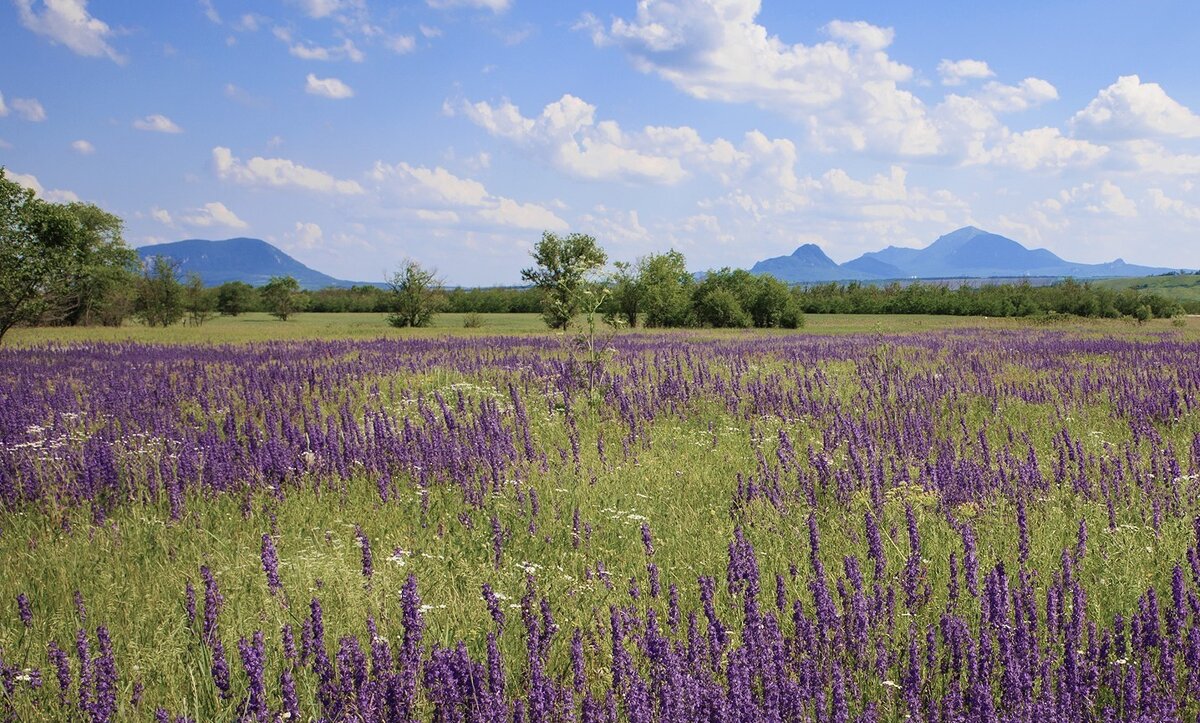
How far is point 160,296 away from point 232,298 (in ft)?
139

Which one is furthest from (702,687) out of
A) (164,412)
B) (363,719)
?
(164,412)

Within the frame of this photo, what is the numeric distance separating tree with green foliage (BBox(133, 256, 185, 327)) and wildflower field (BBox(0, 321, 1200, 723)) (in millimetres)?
57622

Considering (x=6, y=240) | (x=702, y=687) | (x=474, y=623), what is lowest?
(x=474, y=623)

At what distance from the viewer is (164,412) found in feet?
27.8

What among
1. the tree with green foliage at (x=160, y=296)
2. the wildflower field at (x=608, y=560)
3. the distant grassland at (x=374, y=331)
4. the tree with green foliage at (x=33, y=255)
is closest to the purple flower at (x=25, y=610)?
the wildflower field at (x=608, y=560)

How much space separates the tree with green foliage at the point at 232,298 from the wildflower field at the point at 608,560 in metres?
99.7

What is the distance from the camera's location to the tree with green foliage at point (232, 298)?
9888 centimetres

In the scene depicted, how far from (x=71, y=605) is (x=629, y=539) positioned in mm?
3048

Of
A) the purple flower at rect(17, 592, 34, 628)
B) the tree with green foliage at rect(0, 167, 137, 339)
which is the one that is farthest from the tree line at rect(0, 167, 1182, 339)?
the purple flower at rect(17, 592, 34, 628)

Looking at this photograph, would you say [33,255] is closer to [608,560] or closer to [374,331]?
[374,331]

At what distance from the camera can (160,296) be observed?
195 feet

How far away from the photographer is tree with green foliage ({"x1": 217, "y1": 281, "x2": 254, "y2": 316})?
9888 cm

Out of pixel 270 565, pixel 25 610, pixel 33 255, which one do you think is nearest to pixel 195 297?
pixel 33 255

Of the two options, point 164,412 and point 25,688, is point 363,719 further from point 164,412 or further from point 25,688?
point 164,412
